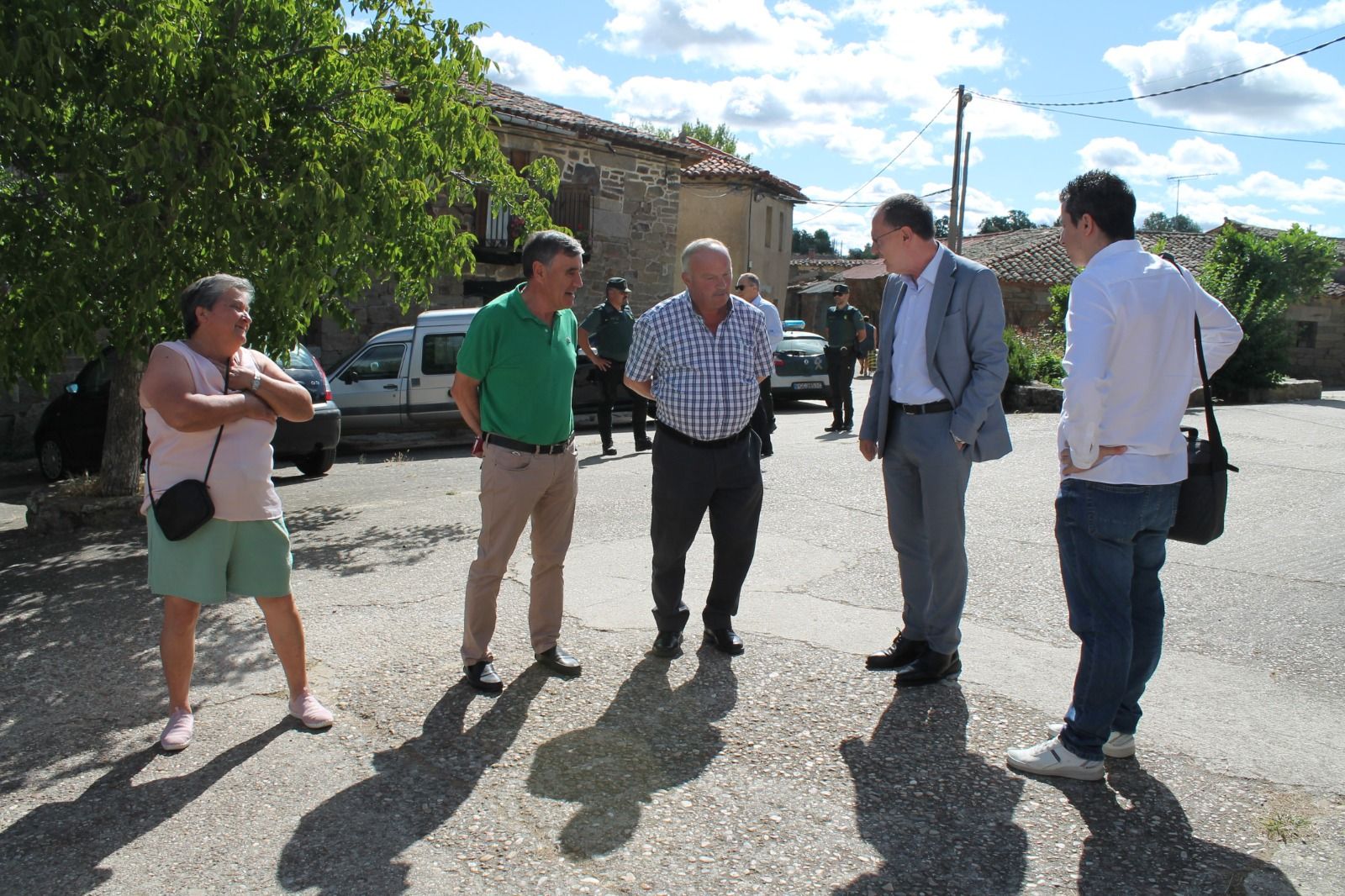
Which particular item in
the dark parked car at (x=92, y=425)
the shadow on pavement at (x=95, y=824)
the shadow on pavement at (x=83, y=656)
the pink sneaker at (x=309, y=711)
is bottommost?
the shadow on pavement at (x=95, y=824)

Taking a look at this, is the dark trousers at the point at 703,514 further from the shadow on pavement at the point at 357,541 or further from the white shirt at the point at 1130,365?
the shadow on pavement at the point at 357,541

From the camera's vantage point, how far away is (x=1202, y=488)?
340cm

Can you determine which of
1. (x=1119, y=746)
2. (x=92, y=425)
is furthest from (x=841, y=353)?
(x=1119, y=746)

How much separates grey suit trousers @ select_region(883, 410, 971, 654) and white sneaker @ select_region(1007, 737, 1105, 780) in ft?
A: 2.54

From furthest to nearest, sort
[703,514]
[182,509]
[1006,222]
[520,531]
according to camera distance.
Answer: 1. [1006,222]
2. [703,514]
3. [520,531]
4. [182,509]

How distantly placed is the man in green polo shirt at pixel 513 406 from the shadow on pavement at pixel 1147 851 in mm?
2157

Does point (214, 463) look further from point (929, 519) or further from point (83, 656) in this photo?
point (929, 519)

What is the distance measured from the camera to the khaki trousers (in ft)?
14.0

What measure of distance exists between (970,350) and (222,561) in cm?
281

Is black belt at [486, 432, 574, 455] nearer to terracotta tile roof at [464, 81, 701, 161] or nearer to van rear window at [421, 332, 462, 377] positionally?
van rear window at [421, 332, 462, 377]

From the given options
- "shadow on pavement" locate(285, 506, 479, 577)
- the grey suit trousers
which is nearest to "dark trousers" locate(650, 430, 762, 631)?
the grey suit trousers

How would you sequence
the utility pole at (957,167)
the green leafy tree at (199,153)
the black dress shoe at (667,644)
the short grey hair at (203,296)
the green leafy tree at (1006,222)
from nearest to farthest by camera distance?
1. the short grey hair at (203,296)
2. the black dress shoe at (667,644)
3. the green leafy tree at (199,153)
4. the utility pole at (957,167)
5. the green leafy tree at (1006,222)

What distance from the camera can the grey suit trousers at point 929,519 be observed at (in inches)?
163

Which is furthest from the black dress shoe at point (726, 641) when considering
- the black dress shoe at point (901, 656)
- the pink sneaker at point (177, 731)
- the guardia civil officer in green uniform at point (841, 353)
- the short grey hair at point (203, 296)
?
the guardia civil officer in green uniform at point (841, 353)
